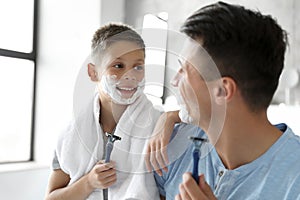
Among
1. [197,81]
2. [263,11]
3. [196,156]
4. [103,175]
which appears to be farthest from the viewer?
[263,11]

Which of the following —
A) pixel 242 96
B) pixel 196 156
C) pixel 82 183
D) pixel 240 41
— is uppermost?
pixel 240 41

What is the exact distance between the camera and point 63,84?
2166 millimetres

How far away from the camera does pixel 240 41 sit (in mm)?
786

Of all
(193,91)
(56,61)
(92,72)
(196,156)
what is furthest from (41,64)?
(196,156)

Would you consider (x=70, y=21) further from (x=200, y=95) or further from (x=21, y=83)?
(x=200, y=95)

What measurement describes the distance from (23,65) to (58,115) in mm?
367

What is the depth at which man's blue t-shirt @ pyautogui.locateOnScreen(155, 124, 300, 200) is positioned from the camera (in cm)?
79

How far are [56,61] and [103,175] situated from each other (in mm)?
1410

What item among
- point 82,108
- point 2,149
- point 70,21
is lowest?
point 2,149

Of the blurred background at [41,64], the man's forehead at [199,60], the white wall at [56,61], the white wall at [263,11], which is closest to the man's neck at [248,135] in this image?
the man's forehead at [199,60]

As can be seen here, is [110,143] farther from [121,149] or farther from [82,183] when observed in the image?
[82,183]

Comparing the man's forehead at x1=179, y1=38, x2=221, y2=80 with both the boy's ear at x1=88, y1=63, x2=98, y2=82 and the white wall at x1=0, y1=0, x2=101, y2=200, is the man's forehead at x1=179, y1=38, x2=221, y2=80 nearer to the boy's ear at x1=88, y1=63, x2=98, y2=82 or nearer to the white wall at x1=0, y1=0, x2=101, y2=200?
the boy's ear at x1=88, y1=63, x2=98, y2=82

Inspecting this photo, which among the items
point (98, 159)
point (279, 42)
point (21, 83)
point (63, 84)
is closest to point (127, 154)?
point (98, 159)

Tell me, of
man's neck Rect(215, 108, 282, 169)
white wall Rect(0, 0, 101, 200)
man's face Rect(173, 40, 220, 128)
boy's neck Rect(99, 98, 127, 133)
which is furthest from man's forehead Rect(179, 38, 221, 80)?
white wall Rect(0, 0, 101, 200)
